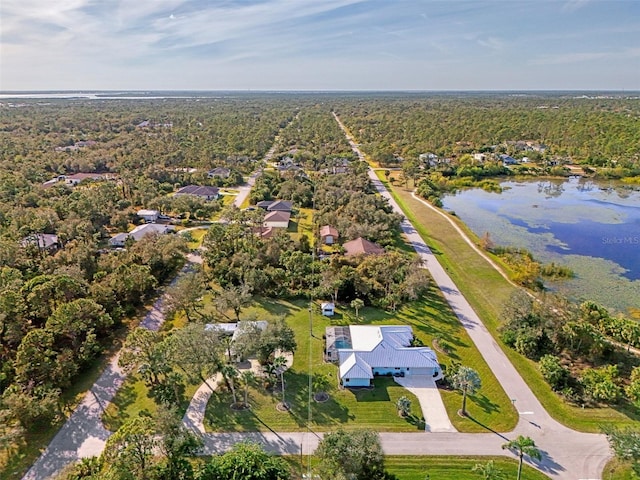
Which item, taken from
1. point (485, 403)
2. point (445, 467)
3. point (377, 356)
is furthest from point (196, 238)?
point (445, 467)

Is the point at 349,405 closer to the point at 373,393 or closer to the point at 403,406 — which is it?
the point at 373,393

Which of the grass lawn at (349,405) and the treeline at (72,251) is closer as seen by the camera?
the grass lawn at (349,405)

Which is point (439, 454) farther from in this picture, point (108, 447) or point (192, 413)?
point (108, 447)

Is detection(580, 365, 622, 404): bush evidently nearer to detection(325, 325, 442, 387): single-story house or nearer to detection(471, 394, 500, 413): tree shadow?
detection(471, 394, 500, 413): tree shadow

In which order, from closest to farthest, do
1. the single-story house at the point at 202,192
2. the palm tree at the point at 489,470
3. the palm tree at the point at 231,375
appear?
1. the palm tree at the point at 489,470
2. the palm tree at the point at 231,375
3. the single-story house at the point at 202,192

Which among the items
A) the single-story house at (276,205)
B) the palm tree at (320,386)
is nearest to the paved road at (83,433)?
the palm tree at (320,386)

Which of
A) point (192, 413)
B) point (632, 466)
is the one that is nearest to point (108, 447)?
point (192, 413)

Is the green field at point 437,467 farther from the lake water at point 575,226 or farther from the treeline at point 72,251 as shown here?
the lake water at point 575,226
